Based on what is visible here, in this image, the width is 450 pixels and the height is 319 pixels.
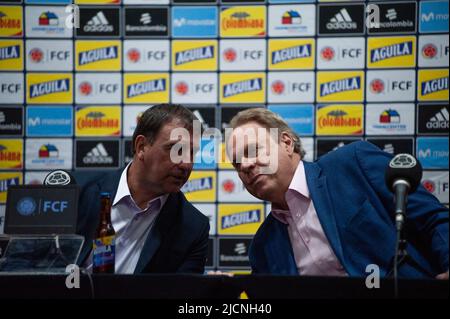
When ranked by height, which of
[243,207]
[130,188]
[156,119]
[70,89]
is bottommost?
[243,207]

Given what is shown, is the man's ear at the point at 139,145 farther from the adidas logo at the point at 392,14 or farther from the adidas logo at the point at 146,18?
the adidas logo at the point at 392,14

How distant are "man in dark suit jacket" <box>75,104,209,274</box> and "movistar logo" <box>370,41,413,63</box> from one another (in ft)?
6.81

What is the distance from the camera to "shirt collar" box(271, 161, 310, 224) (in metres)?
1.88

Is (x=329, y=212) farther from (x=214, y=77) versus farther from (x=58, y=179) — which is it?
(x=214, y=77)

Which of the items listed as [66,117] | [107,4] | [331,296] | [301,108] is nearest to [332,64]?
[301,108]

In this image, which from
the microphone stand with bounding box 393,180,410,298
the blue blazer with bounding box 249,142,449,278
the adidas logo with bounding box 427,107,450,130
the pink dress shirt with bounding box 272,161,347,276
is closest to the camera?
the microphone stand with bounding box 393,180,410,298

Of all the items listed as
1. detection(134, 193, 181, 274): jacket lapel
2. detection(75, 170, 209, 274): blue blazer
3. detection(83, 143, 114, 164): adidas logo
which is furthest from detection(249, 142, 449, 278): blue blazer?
detection(83, 143, 114, 164): adidas logo

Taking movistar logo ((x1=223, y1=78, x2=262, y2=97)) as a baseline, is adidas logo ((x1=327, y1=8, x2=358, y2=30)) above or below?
above

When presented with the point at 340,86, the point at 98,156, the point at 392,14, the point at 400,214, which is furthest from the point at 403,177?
the point at 98,156

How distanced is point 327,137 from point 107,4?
1859mm

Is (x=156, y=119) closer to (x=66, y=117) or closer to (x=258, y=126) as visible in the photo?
(x=258, y=126)

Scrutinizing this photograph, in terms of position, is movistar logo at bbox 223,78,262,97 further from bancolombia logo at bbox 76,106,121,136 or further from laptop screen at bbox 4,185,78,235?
laptop screen at bbox 4,185,78,235

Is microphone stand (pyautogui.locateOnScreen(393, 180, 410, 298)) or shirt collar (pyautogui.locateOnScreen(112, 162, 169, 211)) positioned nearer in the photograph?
microphone stand (pyautogui.locateOnScreen(393, 180, 410, 298))

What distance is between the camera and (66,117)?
12.5 ft
